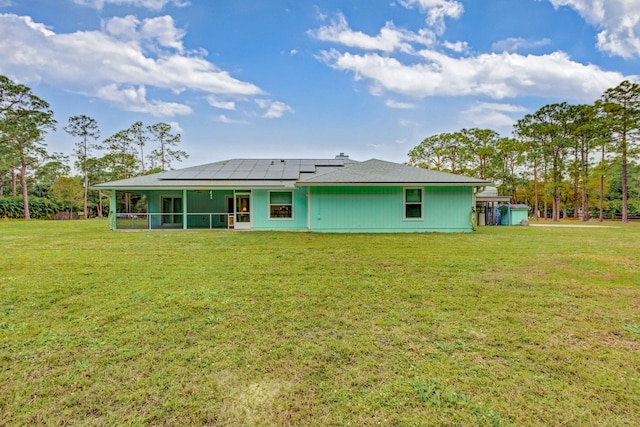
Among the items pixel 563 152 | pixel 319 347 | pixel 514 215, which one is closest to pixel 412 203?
pixel 514 215

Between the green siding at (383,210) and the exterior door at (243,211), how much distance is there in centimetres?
330

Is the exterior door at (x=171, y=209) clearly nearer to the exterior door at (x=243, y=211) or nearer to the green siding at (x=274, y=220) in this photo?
the exterior door at (x=243, y=211)

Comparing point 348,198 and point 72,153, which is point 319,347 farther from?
point 72,153

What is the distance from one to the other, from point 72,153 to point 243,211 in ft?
92.9

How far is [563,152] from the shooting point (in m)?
26.7

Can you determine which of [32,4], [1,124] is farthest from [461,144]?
[1,124]

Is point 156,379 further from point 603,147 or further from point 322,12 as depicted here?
point 603,147

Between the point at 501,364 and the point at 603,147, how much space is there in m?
30.6

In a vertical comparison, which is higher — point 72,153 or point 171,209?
point 72,153

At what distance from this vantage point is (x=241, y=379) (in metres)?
2.07

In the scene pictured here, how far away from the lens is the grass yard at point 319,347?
1.79m

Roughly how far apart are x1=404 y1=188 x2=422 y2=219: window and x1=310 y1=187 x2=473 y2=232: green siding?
0.18 metres

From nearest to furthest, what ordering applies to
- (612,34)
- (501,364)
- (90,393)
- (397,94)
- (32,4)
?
(90,393) < (501,364) < (32,4) < (612,34) < (397,94)

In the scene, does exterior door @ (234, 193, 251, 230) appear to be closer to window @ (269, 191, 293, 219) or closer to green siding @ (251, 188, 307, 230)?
green siding @ (251, 188, 307, 230)
